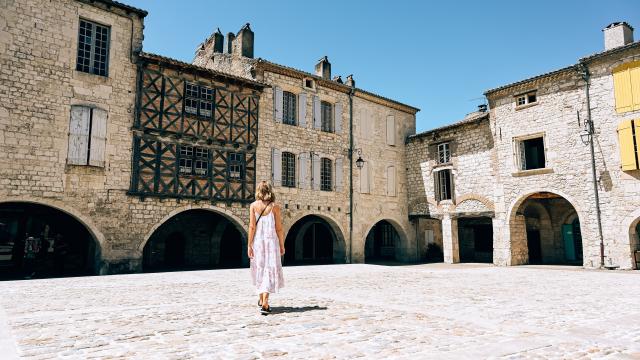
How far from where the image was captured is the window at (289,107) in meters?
17.4

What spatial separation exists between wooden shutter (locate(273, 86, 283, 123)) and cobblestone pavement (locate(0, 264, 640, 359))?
9.95 meters

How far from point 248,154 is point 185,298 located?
30.4 feet

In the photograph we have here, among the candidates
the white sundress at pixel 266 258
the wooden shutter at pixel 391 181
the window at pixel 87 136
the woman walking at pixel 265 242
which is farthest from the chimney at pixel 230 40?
the white sundress at pixel 266 258

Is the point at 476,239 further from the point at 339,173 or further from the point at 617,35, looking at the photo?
the point at 617,35

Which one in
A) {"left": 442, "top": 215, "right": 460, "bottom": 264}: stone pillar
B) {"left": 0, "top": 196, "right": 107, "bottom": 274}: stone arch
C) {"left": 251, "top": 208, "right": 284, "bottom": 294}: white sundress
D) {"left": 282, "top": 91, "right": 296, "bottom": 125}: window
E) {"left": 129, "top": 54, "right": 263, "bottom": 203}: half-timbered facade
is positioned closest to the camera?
{"left": 251, "top": 208, "right": 284, "bottom": 294}: white sundress

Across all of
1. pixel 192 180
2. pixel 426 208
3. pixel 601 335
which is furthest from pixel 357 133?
pixel 601 335

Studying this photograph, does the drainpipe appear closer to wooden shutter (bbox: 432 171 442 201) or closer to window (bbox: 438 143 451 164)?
window (bbox: 438 143 451 164)

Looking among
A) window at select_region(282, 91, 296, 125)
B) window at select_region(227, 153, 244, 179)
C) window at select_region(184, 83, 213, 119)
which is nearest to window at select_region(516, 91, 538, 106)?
window at select_region(282, 91, 296, 125)

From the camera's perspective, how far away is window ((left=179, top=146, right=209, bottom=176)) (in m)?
14.1

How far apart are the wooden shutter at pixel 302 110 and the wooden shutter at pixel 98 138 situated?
770cm

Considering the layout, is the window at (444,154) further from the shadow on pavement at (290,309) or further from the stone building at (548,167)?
the shadow on pavement at (290,309)

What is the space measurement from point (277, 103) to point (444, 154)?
862cm

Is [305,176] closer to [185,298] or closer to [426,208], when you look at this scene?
[426,208]

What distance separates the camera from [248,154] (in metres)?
15.7
